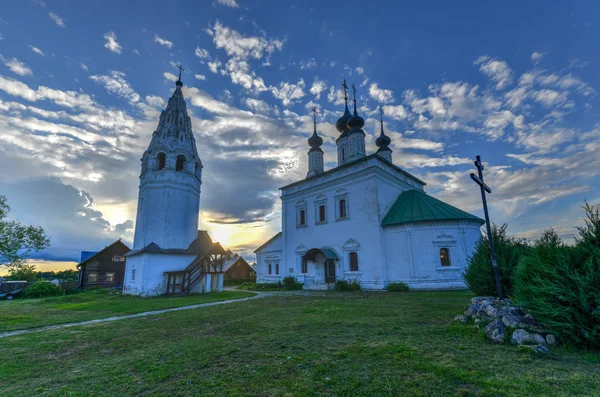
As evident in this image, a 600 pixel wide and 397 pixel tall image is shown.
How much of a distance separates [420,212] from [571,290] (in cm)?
1607

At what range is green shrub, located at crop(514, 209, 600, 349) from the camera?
462cm

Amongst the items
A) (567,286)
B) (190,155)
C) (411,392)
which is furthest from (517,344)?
(190,155)

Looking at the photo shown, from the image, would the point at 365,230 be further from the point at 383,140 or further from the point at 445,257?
the point at 383,140

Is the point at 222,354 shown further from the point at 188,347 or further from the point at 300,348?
the point at 300,348

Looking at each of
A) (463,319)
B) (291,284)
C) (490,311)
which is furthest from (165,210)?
(490,311)

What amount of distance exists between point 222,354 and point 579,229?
7131 millimetres

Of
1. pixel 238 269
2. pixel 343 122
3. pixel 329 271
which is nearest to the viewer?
pixel 329 271

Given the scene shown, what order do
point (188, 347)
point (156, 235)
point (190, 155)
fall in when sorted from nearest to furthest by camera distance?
1. point (188, 347)
2. point (156, 235)
3. point (190, 155)

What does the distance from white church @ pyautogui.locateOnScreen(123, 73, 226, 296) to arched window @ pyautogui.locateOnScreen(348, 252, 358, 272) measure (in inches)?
404

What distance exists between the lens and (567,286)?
4859 millimetres

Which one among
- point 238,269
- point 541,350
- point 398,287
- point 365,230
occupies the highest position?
point 365,230

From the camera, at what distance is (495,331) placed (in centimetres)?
537

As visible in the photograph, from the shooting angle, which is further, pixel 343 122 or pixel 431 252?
pixel 343 122

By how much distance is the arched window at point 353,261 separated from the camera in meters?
21.9
